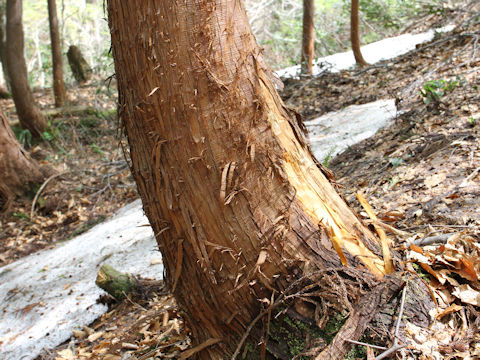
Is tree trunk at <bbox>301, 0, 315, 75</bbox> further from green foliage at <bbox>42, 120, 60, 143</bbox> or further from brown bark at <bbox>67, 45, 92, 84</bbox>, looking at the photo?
brown bark at <bbox>67, 45, 92, 84</bbox>

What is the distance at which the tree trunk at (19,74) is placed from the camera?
7895 millimetres

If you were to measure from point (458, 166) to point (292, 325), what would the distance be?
203cm

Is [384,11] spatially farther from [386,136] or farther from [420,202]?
[420,202]

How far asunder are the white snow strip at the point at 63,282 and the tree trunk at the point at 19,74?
13.8 ft

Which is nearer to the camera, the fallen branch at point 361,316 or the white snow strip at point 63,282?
the fallen branch at point 361,316

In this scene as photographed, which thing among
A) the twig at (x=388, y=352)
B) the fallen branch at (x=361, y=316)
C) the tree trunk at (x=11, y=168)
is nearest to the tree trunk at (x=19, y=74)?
the tree trunk at (x=11, y=168)

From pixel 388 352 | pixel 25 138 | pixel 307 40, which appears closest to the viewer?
pixel 388 352

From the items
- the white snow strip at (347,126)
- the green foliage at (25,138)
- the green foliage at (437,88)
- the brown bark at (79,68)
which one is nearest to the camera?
the green foliage at (437,88)

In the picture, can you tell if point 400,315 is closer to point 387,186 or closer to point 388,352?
point 388,352

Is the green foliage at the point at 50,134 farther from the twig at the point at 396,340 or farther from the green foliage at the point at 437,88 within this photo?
the twig at the point at 396,340

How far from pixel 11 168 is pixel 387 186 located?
551 cm

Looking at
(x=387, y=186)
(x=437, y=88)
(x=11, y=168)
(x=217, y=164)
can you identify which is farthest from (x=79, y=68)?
(x=217, y=164)

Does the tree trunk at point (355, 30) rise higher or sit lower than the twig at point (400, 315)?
higher

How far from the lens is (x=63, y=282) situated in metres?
3.99
